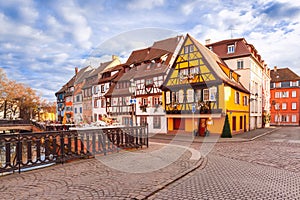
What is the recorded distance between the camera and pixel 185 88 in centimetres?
2267

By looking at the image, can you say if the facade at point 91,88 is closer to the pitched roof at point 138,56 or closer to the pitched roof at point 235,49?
the pitched roof at point 138,56

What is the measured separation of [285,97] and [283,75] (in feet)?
16.5

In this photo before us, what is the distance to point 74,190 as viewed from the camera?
5.69m

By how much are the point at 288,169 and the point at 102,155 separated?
7.72m

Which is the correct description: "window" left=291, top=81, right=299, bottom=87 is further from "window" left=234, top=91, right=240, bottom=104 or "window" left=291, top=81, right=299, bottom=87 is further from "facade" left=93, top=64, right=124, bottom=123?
"facade" left=93, top=64, right=124, bottom=123

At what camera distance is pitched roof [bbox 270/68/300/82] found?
45834mm

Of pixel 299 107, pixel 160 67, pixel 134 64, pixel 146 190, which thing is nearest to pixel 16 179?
pixel 146 190

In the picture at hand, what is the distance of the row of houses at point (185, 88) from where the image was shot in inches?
831

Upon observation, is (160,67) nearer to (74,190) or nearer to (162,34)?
(162,34)

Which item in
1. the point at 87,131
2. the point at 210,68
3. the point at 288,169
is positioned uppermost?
the point at 210,68

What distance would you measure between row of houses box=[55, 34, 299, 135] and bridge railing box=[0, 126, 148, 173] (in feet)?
10.3

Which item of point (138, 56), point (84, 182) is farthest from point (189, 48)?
point (84, 182)

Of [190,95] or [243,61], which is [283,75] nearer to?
[243,61]

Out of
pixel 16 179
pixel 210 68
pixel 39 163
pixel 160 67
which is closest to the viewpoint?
pixel 16 179
